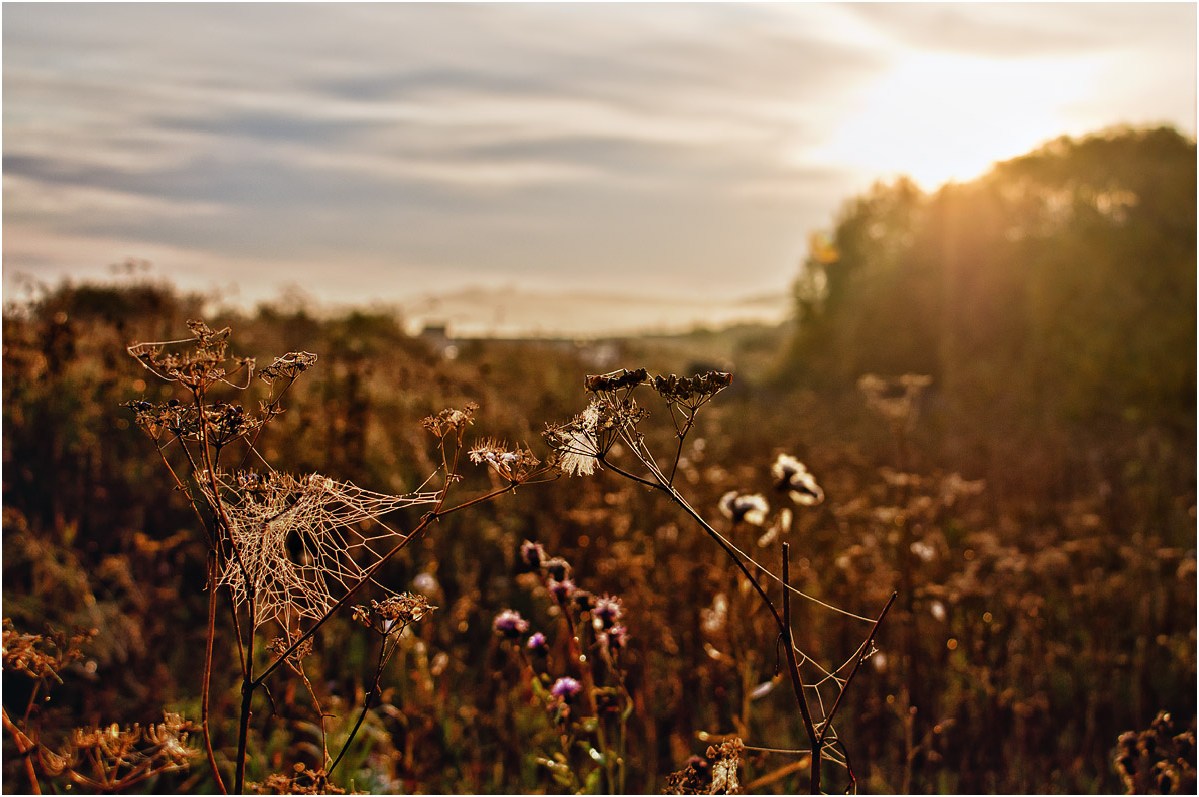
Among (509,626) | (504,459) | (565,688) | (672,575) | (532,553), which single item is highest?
(504,459)

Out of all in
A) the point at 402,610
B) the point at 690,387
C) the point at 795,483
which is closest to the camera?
the point at 690,387

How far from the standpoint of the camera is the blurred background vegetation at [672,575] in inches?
163

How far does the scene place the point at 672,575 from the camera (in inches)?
209

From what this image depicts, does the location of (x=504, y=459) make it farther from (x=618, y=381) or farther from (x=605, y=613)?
(x=605, y=613)

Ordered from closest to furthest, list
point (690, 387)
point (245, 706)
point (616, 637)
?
point (245, 706), point (690, 387), point (616, 637)

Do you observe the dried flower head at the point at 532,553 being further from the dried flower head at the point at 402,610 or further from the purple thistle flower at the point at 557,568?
the dried flower head at the point at 402,610

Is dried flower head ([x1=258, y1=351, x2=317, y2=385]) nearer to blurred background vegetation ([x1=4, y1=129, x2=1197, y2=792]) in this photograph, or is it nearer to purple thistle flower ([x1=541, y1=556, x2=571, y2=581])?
purple thistle flower ([x1=541, y1=556, x2=571, y2=581])

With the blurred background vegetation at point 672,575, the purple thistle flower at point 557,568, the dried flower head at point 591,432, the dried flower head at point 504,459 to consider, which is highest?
the dried flower head at point 591,432

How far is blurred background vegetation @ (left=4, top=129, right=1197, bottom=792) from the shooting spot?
4.14m

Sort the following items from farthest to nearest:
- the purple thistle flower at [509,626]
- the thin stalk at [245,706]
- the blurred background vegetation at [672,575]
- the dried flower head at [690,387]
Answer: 1. the blurred background vegetation at [672,575]
2. the purple thistle flower at [509,626]
3. the dried flower head at [690,387]
4. the thin stalk at [245,706]

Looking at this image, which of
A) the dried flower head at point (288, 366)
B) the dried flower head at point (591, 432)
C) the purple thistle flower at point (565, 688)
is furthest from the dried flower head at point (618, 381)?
the purple thistle flower at point (565, 688)

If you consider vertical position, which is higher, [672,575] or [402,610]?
[402,610]

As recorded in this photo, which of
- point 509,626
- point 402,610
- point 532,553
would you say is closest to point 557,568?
point 532,553

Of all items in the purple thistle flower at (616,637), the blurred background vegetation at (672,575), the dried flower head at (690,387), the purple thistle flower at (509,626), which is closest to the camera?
the dried flower head at (690,387)
